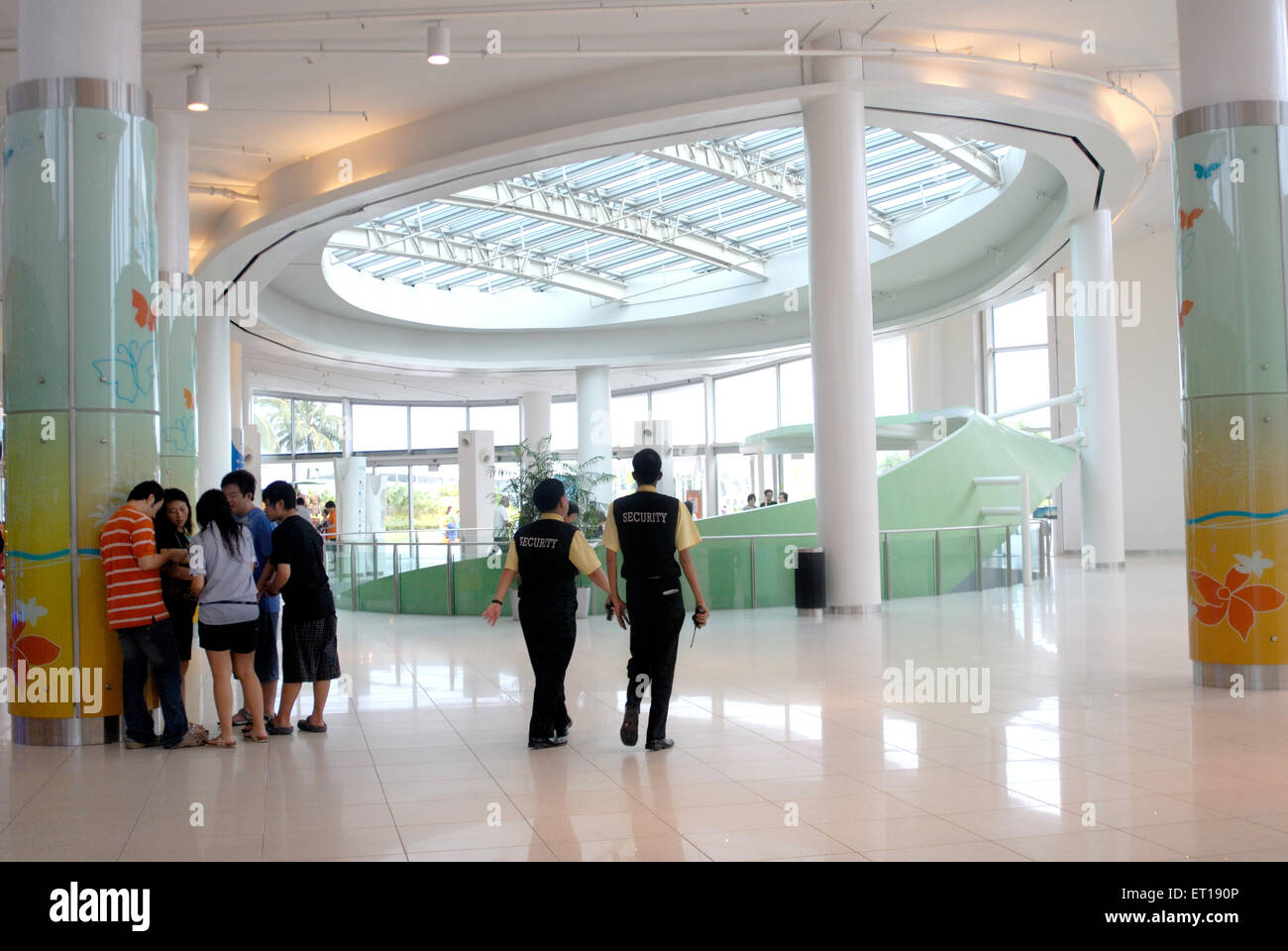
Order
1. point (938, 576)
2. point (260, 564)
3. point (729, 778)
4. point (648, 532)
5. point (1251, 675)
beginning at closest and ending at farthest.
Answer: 1. point (729, 778)
2. point (648, 532)
3. point (260, 564)
4. point (1251, 675)
5. point (938, 576)

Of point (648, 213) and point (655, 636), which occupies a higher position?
point (648, 213)

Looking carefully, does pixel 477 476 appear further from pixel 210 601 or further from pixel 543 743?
pixel 543 743

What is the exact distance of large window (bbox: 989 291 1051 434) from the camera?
28672 mm

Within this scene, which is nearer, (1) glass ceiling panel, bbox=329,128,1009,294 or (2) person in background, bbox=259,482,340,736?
(2) person in background, bbox=259,482,340,736

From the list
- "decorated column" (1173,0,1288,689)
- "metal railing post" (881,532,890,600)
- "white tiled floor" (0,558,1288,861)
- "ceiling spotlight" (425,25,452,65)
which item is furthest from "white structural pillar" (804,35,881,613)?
"decorated column" (1173,0,1288,689)

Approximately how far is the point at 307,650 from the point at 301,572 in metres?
0.47

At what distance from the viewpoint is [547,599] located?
639cm

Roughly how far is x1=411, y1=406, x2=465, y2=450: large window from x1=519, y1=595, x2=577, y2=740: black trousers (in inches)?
1403

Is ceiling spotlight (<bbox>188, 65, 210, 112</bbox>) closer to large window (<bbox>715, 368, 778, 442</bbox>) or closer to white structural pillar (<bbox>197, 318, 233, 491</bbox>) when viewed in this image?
white structural pillar (<bbox>197, 318, 233, 491</bbox>)

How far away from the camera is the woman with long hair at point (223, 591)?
6.53 m

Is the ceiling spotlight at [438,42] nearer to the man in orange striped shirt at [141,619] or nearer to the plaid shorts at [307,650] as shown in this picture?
the man in orange striped shirt at [141,619]

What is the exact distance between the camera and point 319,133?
15703 millimetres

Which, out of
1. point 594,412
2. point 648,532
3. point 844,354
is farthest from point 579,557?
point 594,412
